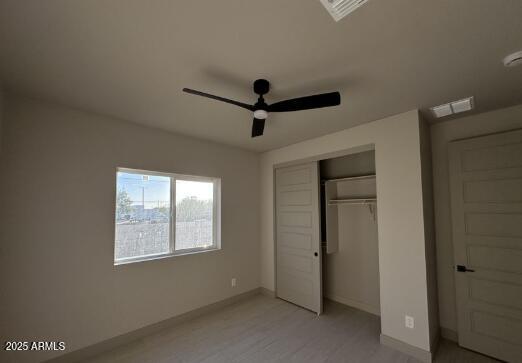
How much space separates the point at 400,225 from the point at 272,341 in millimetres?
1968

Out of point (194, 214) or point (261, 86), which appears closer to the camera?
point (261, 86)

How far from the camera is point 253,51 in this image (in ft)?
5.33

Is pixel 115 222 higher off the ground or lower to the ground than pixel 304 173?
lower

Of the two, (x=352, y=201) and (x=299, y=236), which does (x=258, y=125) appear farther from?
(x=299, y=236)

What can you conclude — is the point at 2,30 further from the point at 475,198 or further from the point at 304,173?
the point at 475,198

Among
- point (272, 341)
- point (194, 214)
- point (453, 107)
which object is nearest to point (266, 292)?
point (272, 341)

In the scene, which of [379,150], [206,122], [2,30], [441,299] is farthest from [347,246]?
[2,30]

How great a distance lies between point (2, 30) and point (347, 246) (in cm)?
431

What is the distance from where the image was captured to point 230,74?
74.5 inches

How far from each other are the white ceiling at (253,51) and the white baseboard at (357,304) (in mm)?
2824

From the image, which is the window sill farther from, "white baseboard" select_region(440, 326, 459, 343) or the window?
"white baseboard" select_region(440, 326, 459, 343)

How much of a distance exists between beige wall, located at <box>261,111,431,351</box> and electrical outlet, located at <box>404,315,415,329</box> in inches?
1.2

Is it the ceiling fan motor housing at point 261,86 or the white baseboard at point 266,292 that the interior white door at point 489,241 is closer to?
the ceiling fan motor housing at point 261,86

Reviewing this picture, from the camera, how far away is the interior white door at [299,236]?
3.59 meters
